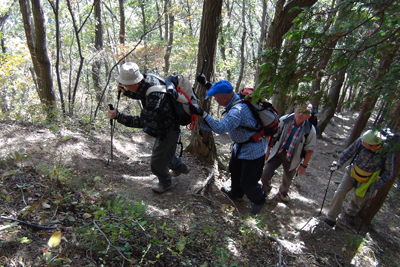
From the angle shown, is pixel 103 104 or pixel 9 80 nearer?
pixel 103 104

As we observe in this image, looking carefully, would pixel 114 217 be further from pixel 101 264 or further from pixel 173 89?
pixel 173 89

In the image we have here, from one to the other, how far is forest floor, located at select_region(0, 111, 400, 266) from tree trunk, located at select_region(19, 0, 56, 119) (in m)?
1.87

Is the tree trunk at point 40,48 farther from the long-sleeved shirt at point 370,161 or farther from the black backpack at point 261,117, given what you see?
the long-sleeved shirt at point 370,161

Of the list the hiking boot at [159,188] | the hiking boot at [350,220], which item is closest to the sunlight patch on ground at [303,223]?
the hiking boot at [350,220]

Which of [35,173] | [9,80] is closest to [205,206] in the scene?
[35,173]

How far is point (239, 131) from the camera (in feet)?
12.5

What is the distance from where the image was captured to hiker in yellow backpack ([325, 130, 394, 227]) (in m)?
4.12

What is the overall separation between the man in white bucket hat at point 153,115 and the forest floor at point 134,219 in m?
0.74

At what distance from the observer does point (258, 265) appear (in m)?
2.98

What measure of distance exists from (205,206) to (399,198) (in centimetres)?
860

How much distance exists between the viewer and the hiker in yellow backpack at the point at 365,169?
412 cm

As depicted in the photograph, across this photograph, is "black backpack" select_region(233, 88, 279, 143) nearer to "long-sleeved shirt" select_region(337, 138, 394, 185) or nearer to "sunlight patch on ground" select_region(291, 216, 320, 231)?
"long-sleeved shirt" select_region(337, 138, 394, 185)

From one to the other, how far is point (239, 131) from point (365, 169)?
2.52 metres

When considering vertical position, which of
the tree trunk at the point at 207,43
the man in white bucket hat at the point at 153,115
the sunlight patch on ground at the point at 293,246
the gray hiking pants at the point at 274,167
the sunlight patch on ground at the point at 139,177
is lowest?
the sunlight patch on ground at the point at 293,246
